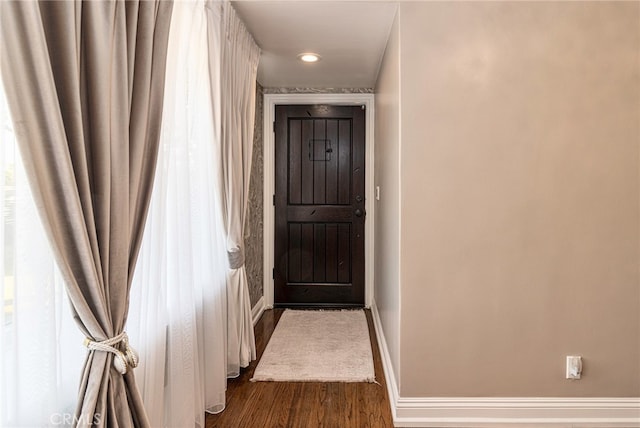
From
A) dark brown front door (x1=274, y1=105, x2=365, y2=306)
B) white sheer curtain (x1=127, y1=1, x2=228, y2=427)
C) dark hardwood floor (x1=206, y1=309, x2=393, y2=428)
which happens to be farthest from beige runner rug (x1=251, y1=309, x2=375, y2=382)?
white sheer curtain (x1=127, y1=1, x2=228, y2=427)

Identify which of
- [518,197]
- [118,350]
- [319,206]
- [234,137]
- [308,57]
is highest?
[308,57]

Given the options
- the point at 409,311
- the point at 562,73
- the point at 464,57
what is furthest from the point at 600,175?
the point at 409,311

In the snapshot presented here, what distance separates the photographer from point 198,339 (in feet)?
6.84

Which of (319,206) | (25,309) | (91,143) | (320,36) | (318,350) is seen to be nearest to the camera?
(25,309)

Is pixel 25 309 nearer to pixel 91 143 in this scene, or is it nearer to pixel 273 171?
pixel 91 143

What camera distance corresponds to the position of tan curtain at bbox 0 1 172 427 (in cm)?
93

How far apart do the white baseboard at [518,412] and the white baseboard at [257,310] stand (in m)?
1.91

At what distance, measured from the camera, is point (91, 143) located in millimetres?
1113

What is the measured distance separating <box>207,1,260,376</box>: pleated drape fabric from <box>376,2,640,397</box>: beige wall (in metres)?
0.97

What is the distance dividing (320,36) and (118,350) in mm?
2359

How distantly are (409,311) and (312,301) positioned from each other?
2.30m

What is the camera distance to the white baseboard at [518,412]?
85.0 inches

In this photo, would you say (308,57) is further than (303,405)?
Yes

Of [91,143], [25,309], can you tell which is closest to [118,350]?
[25,309]
